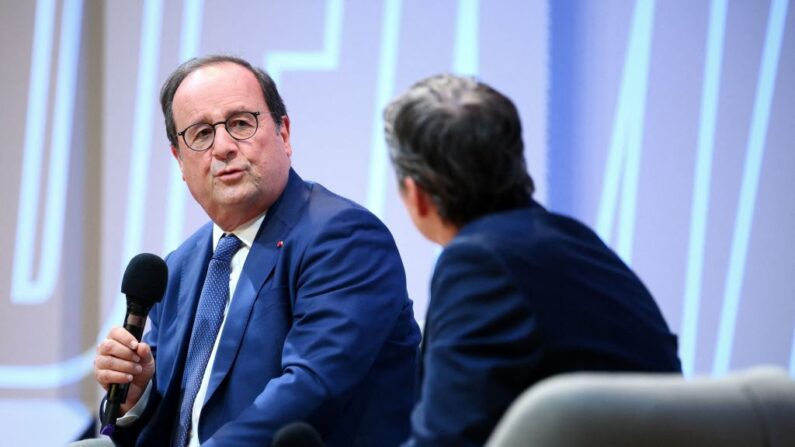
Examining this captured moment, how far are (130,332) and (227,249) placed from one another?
0.30 m

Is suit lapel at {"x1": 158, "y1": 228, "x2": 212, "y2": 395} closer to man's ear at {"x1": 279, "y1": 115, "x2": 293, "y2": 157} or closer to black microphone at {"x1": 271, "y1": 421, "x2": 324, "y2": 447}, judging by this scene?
man's ear at {"x1": 279, "y1": 115, "x2": 293, "y2": 157}

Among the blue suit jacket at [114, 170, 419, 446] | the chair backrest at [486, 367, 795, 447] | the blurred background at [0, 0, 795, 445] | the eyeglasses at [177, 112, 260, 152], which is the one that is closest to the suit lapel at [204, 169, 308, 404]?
the blue suit jacket at [114, 170, 419, 446]

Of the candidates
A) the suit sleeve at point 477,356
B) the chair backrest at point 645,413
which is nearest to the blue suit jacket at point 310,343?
the suit sleeve at point 477,356

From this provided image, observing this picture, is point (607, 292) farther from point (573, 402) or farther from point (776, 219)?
point (776, 219)

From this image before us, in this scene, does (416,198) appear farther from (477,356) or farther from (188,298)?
(188,298)

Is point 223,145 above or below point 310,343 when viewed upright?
above

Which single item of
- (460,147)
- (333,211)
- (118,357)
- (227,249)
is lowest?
(118,357)

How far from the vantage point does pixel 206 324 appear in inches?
88.4

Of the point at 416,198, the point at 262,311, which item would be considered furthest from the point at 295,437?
the point at 262,311

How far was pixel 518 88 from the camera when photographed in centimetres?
364

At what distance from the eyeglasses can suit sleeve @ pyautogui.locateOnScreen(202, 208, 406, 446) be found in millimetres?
322

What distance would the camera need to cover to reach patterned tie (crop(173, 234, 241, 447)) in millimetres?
2201

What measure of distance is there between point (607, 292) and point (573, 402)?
12.9 inches

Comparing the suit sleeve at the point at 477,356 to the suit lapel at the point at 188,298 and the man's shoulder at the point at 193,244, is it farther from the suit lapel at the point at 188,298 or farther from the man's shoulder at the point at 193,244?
the man's shoulder at the point at 193,244
